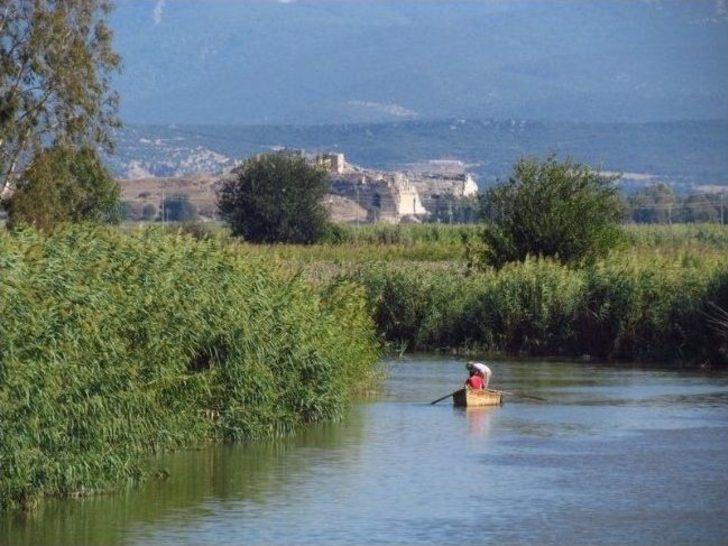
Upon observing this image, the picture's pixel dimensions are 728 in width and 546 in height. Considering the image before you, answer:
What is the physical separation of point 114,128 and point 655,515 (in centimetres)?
3589

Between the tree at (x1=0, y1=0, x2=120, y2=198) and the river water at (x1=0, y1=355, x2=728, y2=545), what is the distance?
23170mm

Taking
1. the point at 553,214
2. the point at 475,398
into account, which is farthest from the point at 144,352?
the point at 553,214

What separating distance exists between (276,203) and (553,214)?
38682 mm

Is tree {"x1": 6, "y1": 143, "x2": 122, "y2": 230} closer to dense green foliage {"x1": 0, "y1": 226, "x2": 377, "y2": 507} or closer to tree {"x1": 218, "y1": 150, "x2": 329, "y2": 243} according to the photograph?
dense green foliage {"x1": 0, "y1": 226, "x2": 377, "y2": 507}

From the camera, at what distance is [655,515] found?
18.8 m

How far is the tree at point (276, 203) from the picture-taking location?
84938 millimetres

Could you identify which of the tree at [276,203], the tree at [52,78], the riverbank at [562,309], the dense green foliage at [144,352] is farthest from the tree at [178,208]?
the dense green foliage at [144,352]

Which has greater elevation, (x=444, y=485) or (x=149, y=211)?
(x=149, y=211)

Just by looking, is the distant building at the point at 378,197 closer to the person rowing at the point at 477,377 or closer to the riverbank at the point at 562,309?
the riverbank at the point at 562,309

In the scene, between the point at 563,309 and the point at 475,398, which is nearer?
Answer: the point at 475,398

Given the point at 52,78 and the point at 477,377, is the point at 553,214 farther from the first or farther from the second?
the point at 477,377

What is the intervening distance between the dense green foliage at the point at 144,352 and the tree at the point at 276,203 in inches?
2218

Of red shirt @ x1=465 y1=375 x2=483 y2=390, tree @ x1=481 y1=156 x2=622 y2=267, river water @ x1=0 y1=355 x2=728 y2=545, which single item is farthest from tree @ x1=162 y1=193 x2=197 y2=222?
river water @ x1=0 y1=355 x2=728 y2=545

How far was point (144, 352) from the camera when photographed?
20.5m
